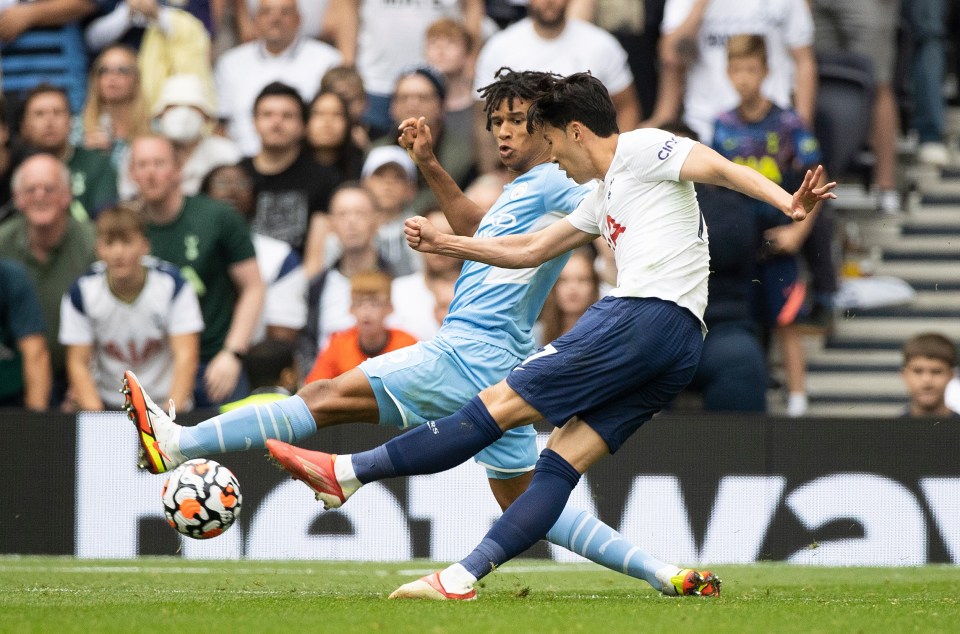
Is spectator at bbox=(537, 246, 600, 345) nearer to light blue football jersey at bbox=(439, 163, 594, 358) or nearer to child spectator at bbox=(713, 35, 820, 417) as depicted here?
child spectator at bbox=(713, 35, 820, 417)

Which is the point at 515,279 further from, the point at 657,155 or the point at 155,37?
the point at 155,37

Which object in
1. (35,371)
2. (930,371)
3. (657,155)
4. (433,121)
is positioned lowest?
(35,371)

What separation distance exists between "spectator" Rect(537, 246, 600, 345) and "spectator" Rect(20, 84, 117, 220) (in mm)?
3387

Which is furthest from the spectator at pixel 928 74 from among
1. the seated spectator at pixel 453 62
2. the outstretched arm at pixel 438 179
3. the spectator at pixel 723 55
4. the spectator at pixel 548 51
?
the outstretched arm at pixel 438 179

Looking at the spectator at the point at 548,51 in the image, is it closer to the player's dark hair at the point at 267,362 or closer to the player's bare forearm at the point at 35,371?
the player's dark hair at the point at 267,362

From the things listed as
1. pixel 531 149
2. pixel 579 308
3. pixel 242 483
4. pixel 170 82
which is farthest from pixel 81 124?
pixel 531 149

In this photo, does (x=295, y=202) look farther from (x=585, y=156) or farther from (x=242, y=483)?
(x=585, y=156)

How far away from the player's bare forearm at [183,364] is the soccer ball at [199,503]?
3358 millimetres

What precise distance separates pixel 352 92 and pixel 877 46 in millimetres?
4186

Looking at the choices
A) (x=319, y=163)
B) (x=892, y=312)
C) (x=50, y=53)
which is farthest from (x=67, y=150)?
(x=892, y=312)

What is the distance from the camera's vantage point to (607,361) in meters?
6.05

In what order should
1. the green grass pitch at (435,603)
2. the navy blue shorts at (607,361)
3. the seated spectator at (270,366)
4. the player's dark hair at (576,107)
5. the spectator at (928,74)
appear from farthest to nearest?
the spectator at (928,74) → the seated spectator at (270,366) → the player's dark hair at (576,107) → the navy blue shorts at (607,361) → the green grass pitch at (435,603)

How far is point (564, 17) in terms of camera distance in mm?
11398

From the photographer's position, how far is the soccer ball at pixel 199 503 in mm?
6625
